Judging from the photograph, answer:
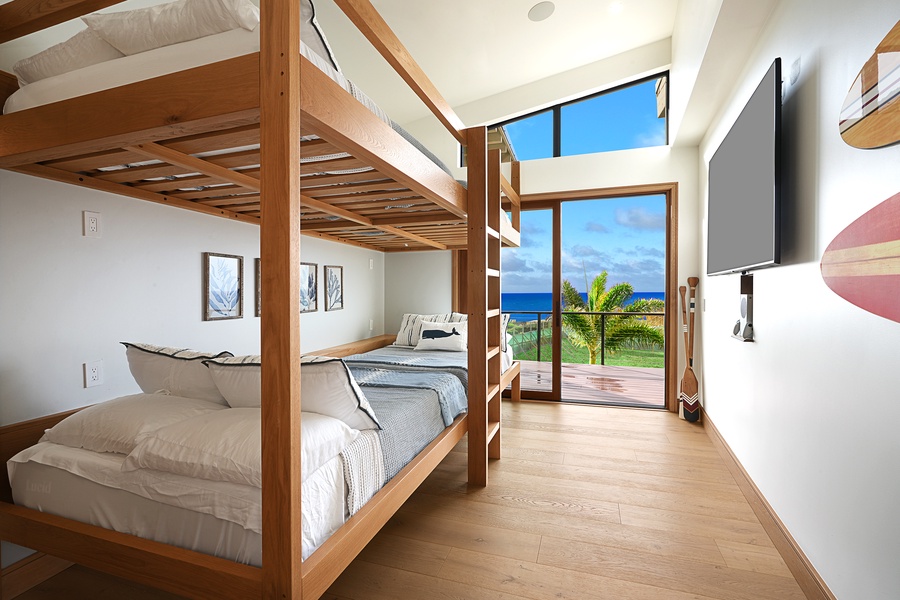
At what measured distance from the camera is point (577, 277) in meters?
4.56

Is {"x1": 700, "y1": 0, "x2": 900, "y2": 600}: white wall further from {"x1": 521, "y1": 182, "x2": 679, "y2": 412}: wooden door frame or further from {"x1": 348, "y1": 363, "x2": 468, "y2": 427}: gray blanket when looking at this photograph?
{"x1": 521, "y1": 182, "x2": 679, "y2": 412}: wooden door frame

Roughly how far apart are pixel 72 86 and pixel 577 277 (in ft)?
13.6

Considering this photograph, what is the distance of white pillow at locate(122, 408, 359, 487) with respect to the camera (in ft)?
4.10

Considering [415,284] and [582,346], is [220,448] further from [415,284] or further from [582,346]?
[582,346]

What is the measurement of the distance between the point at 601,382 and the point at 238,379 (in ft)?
13.5

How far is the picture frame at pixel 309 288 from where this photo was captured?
3596 millimetres

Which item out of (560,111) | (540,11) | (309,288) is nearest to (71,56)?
(309,288)

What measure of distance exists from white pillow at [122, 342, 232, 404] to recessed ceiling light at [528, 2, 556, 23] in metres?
3.01

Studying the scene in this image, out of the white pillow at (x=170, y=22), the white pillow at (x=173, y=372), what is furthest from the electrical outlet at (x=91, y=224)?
the white pillow at (x=170, y=22)

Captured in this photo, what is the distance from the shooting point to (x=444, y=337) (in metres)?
4.09

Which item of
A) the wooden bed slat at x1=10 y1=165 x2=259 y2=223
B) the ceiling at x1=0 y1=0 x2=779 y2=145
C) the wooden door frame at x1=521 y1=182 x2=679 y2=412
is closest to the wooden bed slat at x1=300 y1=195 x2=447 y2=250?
the wooden bed slat at x1=10 y1=165 x2=259 y2=223

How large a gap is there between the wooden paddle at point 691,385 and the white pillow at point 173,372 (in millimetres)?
3654

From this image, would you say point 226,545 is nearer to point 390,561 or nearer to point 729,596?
point 390,561

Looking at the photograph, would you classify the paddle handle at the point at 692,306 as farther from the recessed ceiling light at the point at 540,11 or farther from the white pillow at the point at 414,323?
the recessed ceiling light at the point at 540,11
